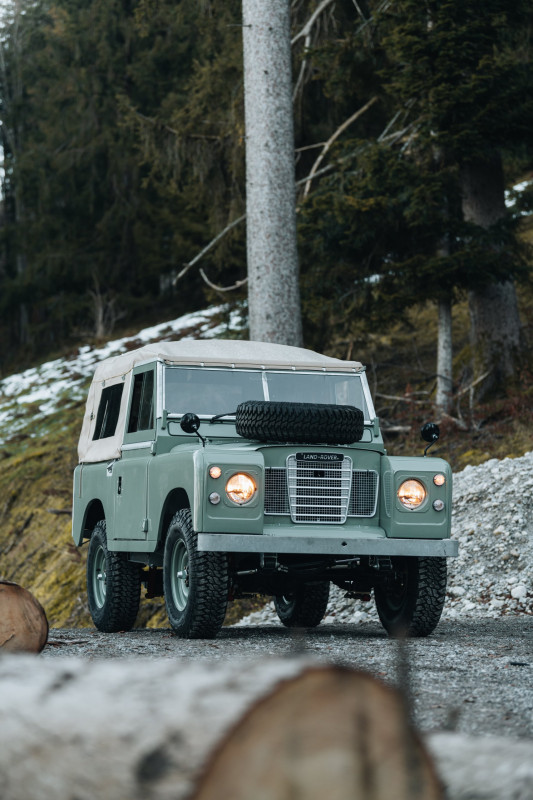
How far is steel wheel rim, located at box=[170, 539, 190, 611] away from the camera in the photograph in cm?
873

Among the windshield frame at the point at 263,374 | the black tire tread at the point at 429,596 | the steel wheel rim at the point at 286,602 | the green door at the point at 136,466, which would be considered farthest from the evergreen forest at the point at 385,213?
the black tire tread at the point at 429,596

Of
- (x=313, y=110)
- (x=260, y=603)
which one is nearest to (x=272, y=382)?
(x=260, y=603)

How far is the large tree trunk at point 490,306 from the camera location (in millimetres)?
16203

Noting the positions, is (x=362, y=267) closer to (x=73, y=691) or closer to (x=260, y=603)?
(x=260, y=603)

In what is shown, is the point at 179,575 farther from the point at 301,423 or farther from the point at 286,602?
the point at 286,602

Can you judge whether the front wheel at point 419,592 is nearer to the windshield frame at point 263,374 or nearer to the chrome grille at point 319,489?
the chrome grille at point 319,489

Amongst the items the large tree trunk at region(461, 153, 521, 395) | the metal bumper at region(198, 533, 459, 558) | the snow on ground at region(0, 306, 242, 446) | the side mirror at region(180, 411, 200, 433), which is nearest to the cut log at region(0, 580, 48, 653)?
the metal bumper at region(198, 533, 459, 558)

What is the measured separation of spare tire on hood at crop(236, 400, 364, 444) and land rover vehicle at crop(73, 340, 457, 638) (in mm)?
11

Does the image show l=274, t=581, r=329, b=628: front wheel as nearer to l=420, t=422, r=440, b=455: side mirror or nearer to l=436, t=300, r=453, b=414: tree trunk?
l=420, t=422, r=440, b=455: side mirror

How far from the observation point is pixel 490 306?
53.6 ft

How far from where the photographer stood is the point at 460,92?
560 inches

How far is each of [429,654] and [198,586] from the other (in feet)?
6.15

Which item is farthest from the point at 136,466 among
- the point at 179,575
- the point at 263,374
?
the point at 263,374

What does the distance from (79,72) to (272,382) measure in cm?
2445
